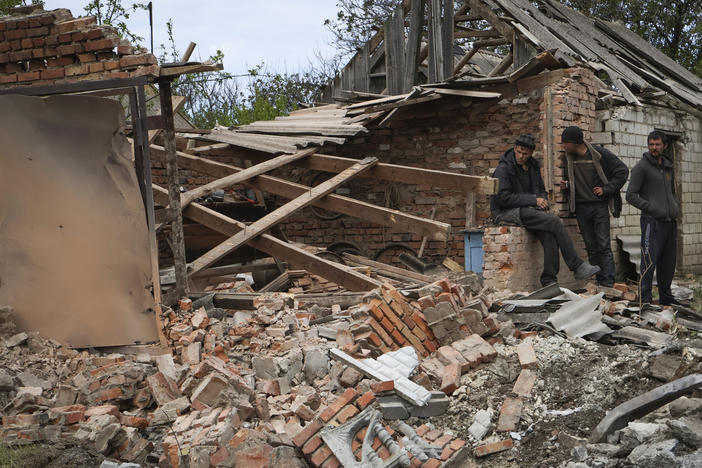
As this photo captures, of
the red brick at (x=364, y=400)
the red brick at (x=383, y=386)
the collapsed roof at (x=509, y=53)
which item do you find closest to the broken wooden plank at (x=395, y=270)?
the collapsed roof at (x=509, y=53)

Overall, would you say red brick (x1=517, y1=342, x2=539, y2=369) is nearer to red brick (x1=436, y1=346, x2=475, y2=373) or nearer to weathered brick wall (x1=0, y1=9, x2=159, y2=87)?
red brick (x1=436, y1=346, x2=475, y2=373)

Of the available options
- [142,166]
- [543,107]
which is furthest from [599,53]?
[142,166]

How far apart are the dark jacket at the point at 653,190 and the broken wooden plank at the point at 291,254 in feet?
9.03

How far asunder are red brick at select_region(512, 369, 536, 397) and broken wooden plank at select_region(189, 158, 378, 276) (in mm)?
3344

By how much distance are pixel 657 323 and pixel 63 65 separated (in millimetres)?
5464

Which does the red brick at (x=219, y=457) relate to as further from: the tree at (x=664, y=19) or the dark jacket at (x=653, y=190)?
the tree at (x=664, y=19)

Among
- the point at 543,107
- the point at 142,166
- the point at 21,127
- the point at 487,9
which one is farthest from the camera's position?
the point at 487,9

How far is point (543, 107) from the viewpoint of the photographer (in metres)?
8.11

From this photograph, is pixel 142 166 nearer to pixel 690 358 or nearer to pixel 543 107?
pixel 690 358

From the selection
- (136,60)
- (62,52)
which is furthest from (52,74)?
(136,60)

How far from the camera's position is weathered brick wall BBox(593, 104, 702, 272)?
27.8 ft

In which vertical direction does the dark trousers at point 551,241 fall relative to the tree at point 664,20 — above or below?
below

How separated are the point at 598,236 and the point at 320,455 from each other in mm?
4745

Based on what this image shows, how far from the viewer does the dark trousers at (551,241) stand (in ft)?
22.2
